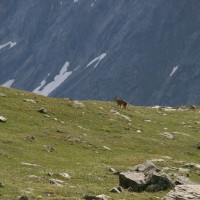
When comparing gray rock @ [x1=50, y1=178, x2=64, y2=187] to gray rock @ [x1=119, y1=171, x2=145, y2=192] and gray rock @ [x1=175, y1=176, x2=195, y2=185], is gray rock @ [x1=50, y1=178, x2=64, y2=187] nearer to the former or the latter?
gray rock @ [x1=119, y1=171, x2=145, y2=192]

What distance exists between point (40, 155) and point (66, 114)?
50.2 ft

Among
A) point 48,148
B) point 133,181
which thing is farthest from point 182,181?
point 48,148

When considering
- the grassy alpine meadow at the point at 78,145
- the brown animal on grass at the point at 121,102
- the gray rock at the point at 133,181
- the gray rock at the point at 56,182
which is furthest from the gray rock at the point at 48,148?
the brown animal on grass at the point at 121,102

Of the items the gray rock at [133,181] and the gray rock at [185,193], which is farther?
the gray rock at [133,181]

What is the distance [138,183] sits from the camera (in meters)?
24.6

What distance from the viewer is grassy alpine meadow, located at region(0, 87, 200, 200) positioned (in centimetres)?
2500

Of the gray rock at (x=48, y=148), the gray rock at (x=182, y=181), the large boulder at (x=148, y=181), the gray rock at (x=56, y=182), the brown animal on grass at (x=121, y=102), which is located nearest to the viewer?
the large boulder at (x=148, y=181)

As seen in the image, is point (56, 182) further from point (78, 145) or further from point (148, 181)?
point (78, 145)

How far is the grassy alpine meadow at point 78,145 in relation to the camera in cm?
2500

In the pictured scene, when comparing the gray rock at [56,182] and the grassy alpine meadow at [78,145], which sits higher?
the grassy alpine meadow at [78,145]

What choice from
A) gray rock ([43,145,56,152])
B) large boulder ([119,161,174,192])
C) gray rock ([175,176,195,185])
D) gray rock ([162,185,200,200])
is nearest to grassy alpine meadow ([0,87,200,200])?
gray rock ([43,145,56,152])

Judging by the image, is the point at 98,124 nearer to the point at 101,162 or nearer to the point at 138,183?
the point at 101,162

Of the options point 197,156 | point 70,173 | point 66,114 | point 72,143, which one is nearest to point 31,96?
point 66,114

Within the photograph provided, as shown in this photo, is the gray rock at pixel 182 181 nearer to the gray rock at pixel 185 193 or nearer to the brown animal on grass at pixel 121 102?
the gray rock at pixel 185 193
